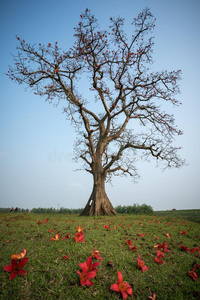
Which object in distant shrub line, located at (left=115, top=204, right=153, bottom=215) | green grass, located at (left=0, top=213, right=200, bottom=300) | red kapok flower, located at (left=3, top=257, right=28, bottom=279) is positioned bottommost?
green grass, located at (left=0, top=213, right=200, bottom=300)

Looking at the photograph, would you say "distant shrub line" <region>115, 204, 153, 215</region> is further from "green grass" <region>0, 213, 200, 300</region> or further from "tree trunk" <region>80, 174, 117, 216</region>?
"green grass" <region>0, 213, 200, 300</region>

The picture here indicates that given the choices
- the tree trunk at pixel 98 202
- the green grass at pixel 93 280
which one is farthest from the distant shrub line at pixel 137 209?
the green grass at pixel 93 280

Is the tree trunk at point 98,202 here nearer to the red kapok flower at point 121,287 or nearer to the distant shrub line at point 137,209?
the distant shrub line at point 137,209

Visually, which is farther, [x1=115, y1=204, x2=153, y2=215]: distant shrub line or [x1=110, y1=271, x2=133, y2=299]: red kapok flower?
[x1=115, y1=204, x2=153, y2=215]: distant shrub line

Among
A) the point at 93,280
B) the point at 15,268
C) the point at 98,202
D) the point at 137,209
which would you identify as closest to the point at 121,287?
the point at 93,280

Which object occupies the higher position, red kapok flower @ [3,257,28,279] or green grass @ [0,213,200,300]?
red kapok flower @ [3,257,28,279]

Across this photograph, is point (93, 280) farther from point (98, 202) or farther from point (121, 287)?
point (98, 202)

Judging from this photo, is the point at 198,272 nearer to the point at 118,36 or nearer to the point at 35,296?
the point at 35,296

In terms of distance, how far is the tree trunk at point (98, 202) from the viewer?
38.9 ft

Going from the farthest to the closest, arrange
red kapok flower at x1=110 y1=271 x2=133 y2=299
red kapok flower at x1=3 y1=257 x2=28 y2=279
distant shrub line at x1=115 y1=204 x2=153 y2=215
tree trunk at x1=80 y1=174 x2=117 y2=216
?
distant shrub line at x1=115 y1=204 x2=153 y2=215, tree trunk at x1=80 y1=174 x2=117 y2=216, red kapok flower at x1=3 y1=257 x2=28 y2=279, red kapok flower at x1=110 y1=271 x2=133 y2=299

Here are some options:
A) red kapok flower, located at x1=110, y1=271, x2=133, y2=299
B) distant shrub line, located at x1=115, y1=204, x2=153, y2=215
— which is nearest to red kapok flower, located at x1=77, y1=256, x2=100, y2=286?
red kapok flower, located at x1=110, y1=271, x2=133, y2=299

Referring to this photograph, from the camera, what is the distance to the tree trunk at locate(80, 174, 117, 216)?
11.9m

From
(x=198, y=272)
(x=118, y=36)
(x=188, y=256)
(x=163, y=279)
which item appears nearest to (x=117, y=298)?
(x=163, y=279)

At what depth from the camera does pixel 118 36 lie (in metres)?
11.5
